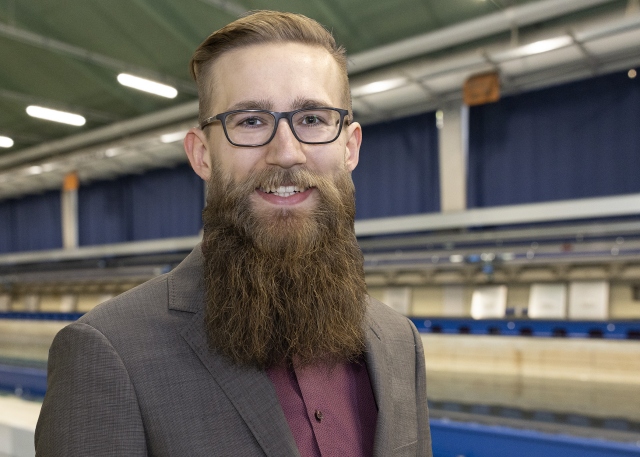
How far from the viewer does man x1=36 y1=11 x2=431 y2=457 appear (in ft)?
3.01

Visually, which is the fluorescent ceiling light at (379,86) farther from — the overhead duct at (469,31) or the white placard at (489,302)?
the white placard at (489,302)

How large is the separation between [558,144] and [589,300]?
2.41 meters

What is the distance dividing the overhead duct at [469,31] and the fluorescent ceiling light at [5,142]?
9031 millimetres

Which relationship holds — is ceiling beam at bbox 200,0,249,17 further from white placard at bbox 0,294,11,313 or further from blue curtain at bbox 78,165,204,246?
white placard at bbox 0,294,11,313

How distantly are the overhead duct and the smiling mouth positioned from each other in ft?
17.0

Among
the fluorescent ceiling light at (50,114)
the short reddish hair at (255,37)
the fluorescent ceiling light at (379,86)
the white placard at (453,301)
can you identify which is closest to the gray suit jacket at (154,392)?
the short reddish hair at (255,37)

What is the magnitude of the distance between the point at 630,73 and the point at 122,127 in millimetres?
9366

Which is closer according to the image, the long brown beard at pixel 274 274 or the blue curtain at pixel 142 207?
the long brown beard at pixel 274 274

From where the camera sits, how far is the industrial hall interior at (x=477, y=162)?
242 inches

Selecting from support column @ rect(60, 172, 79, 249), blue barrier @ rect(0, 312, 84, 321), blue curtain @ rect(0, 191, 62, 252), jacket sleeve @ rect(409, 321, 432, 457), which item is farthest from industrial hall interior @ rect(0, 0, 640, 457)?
blue curtain @ rect(0, 191, 62, 252)

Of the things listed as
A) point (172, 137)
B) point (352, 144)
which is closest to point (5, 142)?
point (172, 137)

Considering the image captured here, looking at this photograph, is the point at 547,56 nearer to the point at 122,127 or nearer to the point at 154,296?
the point at 154,296

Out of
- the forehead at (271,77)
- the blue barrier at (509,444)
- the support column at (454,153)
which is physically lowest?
the blue barrier at (509,444)

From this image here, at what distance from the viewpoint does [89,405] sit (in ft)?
2.88
